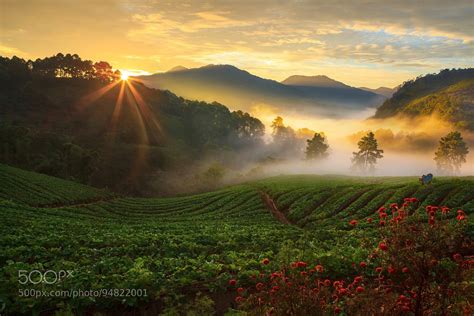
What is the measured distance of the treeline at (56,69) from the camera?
168m

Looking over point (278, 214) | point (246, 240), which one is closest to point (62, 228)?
point (246, 240)

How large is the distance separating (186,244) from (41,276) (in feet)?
32.0

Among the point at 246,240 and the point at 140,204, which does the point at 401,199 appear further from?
the point at 140,204

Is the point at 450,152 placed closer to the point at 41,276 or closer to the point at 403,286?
the point at 403,286

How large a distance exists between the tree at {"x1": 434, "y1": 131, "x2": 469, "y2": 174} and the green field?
7079cm

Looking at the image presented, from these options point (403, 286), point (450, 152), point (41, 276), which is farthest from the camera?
point (450, 152)

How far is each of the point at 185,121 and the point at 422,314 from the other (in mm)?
190018

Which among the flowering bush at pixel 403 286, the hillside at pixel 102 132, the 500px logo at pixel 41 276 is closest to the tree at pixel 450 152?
the hillside at pixel 102 132

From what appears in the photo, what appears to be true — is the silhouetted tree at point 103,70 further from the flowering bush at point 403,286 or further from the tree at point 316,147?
the flowering bush at point 403,286

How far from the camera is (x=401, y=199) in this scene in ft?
134

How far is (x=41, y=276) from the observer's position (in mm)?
13531

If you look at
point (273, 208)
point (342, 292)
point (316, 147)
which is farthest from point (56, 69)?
point (342, 292)

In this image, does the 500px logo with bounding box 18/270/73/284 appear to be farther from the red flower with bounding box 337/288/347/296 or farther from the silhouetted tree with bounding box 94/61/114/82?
the silhouetted tree with bounding box 94/61/114/82

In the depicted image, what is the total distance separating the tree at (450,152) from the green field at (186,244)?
70792mm
